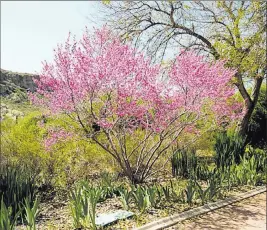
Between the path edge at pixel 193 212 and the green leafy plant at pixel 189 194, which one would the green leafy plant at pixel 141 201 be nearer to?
the path edge at pixel 193 212

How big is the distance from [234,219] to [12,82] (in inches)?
2114

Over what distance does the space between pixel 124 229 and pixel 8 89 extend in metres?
48.6

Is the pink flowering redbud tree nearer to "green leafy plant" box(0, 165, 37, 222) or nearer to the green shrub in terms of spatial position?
"green leafy plant" box(0, 165, 37, 222)

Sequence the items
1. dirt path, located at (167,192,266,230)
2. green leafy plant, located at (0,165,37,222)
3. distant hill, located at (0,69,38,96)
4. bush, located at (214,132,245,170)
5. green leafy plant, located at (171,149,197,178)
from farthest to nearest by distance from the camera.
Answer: distant hill, located at (0,69,38,96) → bush, located at (214,132,245,170) → green leafy plant, located at (171,149,197,178) → green leafy plant, located at (0,165,37,222) → dirt path, located at (167,192,266,230)

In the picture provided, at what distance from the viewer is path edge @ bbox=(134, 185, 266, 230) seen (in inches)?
212

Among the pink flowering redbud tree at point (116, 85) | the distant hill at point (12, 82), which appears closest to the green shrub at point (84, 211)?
the pink flowering redbud tree at point (116, 85)

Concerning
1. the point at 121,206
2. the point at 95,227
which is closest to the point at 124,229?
the point at 95,227

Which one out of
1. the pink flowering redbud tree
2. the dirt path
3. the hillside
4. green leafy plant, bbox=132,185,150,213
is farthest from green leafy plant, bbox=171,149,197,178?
the hillside

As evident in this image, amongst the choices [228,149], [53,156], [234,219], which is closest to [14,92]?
[53,156]

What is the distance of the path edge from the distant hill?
46.2m

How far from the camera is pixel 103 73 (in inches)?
249

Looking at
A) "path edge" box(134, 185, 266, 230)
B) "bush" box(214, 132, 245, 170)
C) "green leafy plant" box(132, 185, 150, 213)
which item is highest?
"bush" box(214, 132, 245, 170)

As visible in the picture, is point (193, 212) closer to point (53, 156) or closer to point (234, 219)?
point (234, 219)

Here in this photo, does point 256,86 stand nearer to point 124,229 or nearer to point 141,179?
point 141,179
